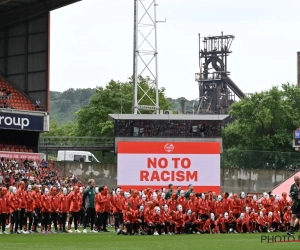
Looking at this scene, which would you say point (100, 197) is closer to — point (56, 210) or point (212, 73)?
point (56, 210)

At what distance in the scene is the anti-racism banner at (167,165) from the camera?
5112cm

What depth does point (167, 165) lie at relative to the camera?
169 ft

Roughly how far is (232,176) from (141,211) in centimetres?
2856

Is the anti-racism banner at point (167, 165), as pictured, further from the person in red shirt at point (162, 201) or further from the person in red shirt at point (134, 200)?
the person in red shirt at point (134, 200)

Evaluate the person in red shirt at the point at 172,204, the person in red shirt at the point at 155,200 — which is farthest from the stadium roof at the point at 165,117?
the person in red shirt at the point at 155,200

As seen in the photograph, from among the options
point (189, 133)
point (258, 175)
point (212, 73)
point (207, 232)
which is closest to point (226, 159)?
point (258, 175)

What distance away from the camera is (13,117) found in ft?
186

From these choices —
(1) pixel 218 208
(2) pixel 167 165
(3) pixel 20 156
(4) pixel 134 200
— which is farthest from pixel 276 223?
(3) pixel 20 156

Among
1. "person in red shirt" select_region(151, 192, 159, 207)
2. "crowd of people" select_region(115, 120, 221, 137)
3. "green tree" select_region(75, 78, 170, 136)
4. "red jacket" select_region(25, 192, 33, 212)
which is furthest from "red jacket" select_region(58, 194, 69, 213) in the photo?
"green tree" select_region(75, 78, 170, 136)

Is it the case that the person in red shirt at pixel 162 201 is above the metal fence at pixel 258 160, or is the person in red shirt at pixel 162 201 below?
below

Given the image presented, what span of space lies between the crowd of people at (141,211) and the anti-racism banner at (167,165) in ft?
49.5

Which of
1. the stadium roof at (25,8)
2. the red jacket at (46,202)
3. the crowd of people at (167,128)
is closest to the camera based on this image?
the red jacket at (46,202)

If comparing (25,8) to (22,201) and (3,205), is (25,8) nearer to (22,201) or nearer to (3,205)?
(22,201)

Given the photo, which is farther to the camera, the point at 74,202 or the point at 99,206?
the point at 99,206
